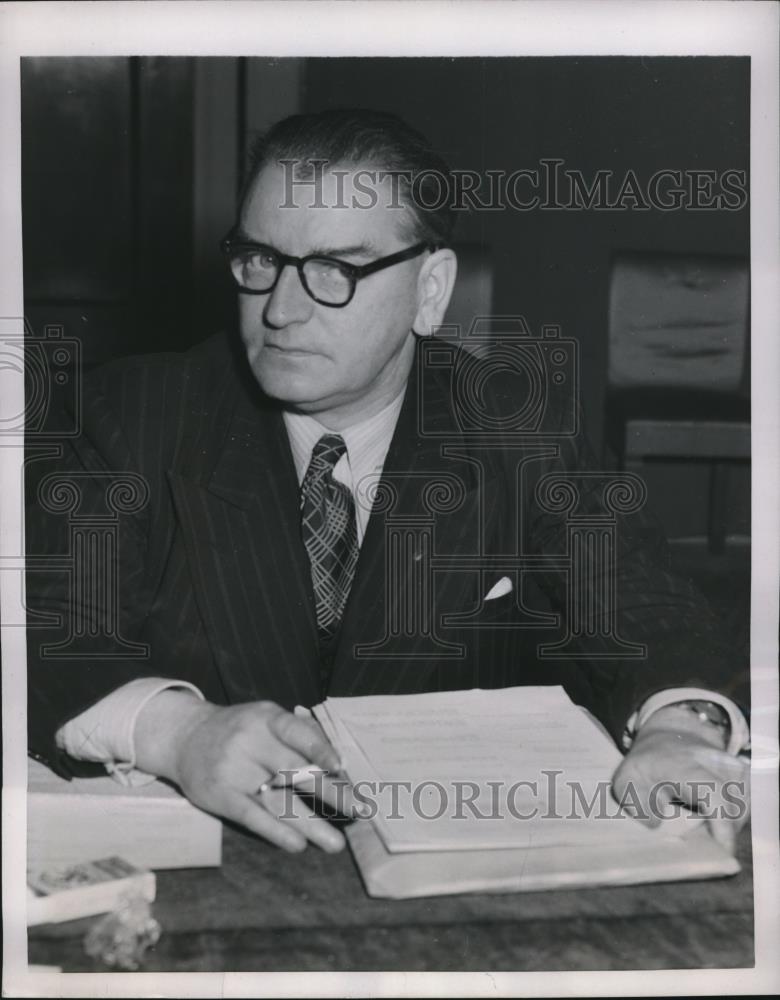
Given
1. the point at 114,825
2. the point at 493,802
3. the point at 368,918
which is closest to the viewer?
the point at 368,918

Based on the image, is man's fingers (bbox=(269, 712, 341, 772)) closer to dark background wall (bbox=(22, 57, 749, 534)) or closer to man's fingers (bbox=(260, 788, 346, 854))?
man's fingers (bbox=(260, 788, 346, 854))

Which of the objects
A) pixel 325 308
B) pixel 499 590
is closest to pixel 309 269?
pixel 325 308

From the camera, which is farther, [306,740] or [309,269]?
[309,269]

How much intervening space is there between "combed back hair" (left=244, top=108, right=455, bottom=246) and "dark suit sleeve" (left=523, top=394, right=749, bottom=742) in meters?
0.38

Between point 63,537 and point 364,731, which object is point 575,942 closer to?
point 364,731

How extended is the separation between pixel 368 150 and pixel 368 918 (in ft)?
3.07

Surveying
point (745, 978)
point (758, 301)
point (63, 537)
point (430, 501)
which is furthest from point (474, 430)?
point (745, 978)

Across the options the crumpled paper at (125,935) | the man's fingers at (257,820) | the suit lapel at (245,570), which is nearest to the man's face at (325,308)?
the suit lapel at (245,570)

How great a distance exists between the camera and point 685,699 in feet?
4.16

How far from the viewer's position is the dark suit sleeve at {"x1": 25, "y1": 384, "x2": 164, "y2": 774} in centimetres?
138

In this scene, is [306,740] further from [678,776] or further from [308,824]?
[678,776]

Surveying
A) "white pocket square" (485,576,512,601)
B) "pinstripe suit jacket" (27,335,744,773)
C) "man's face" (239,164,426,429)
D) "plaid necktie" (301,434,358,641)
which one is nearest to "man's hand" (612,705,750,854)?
"pinstripe suit jacket" (27,335,744,773)

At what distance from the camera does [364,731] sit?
3.91 ft

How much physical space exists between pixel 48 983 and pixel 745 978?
90cm
